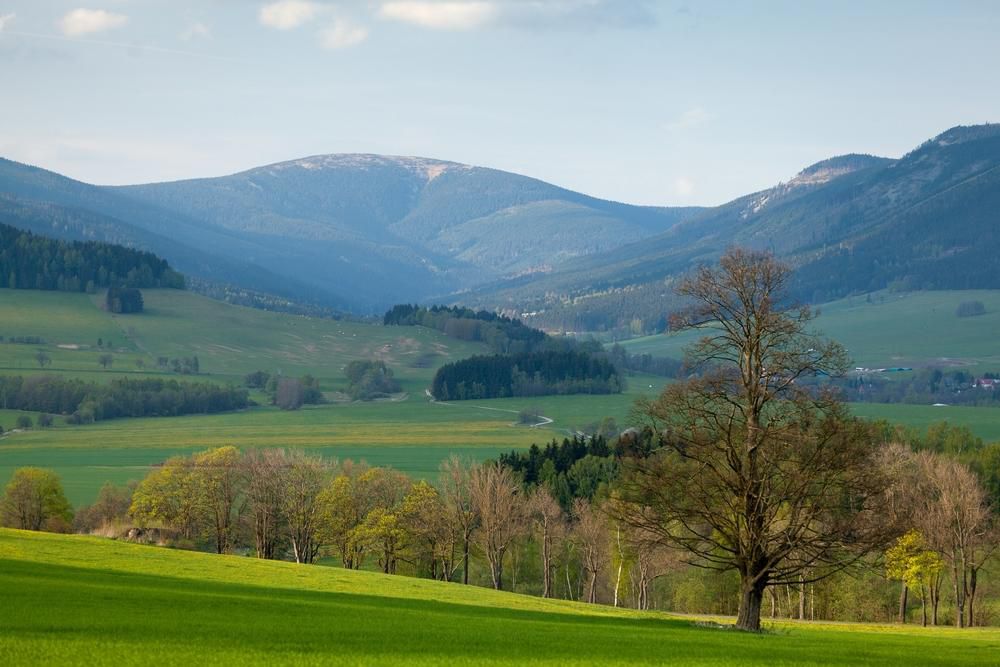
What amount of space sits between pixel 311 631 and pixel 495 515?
189 feet

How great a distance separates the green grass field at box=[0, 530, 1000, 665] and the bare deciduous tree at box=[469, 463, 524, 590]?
35.7 meters

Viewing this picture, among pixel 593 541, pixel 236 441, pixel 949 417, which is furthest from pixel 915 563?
pixel 949 417

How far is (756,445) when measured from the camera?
4159 cm

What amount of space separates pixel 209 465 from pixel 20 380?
352 ft

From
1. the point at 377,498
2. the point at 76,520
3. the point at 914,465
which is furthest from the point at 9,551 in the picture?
the point at 914,465

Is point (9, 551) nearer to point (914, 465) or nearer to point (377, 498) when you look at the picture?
point (377, 498)

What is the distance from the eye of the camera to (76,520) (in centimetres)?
10131

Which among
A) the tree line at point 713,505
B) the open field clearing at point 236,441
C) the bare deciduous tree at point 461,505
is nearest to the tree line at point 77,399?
the open field clearing at point 236,441

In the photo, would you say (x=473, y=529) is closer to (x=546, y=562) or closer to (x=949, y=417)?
(x=546, y=562)

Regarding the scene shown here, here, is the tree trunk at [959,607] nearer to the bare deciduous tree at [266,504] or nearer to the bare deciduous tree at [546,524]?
the bare deciduous tree at [546,524]

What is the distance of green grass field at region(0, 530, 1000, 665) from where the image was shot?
27.2 m

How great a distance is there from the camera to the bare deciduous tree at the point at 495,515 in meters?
88.8

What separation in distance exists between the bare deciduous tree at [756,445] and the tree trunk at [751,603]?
0.17 ft

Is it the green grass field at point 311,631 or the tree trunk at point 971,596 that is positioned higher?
the green grass field at point 311,631
